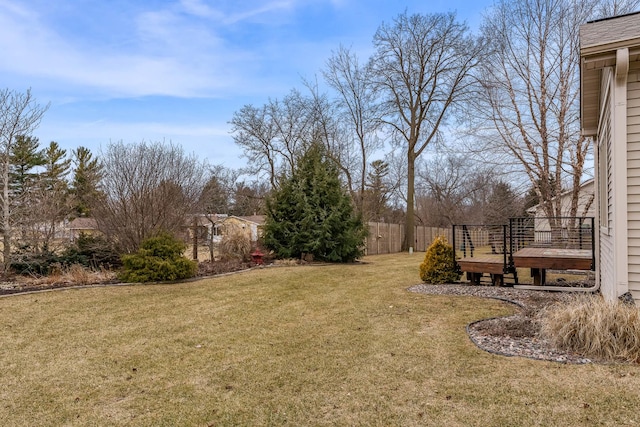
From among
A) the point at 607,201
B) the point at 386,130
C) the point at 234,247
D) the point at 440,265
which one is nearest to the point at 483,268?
the point at 440,265

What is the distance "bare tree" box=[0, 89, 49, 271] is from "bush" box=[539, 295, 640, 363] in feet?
34.4

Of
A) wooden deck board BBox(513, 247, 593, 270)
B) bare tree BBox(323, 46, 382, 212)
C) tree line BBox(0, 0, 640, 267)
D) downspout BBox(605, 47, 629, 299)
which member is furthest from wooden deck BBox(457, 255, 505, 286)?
bare tree BBox(323, 46, 382, 212)

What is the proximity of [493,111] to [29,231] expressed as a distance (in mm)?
13592

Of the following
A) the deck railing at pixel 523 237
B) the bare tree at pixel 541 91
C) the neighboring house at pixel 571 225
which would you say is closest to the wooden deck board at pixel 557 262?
the deck railing at pixel 523 237

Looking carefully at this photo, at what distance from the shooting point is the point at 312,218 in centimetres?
1296

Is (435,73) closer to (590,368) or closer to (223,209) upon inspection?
(223,209)

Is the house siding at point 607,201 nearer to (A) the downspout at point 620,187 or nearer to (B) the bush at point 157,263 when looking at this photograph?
(A) the downspout at point 620,187

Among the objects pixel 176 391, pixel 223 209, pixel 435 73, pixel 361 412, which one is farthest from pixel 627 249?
pixel 223 209

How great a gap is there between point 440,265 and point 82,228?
29.4 feet

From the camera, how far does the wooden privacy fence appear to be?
1992 cm

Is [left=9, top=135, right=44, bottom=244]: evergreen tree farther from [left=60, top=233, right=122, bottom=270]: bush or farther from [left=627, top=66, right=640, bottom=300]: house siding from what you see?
[left=627, top=66, right=640, bottom=300]: house siding

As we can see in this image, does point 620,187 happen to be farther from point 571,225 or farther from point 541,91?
point 541,91

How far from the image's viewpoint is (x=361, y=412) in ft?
9.30

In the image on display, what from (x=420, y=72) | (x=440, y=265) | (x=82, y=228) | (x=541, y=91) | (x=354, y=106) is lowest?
(x=440, y=265)
